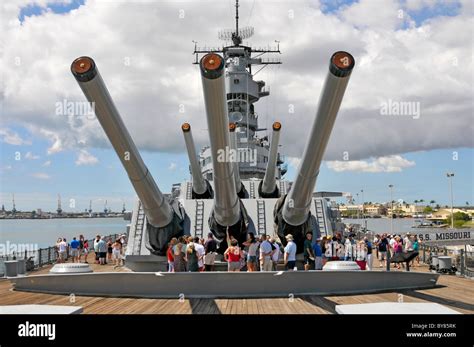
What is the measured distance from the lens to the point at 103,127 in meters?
6.28

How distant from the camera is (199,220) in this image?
35.6 ft

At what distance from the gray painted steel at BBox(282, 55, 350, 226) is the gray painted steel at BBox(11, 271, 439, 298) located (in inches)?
51.0

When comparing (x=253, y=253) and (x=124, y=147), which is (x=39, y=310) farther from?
(x=253, y=253)

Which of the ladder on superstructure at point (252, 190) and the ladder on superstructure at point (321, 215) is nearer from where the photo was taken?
the ladder on superstructure at point (321, 215)

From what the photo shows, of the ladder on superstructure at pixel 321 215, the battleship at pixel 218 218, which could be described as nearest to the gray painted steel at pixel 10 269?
the battleship at pixel 218 218

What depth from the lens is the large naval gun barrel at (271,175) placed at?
37.6ft

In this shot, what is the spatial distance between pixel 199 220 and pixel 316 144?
4.98m

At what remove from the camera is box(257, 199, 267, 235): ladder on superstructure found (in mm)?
10642

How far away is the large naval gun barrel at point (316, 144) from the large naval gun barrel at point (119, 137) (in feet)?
7.00

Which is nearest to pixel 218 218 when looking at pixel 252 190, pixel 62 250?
pixel 252 190

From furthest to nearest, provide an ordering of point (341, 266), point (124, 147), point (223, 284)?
1. point (341, 266)
2. point (223, 284)
3. point (124, 147)

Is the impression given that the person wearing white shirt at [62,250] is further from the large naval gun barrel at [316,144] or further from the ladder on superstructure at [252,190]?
the large naval gun barrel at [316,144]
